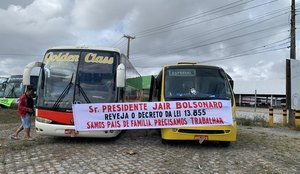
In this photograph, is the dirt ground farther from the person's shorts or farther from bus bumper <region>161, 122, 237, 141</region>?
the person's shorts

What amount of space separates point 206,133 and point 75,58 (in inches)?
183

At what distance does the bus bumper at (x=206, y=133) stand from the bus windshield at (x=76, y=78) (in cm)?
225

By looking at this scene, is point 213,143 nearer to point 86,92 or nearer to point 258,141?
point 258,141

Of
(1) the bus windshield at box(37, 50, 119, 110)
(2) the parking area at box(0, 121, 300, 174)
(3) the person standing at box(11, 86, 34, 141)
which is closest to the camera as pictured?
(2) the parking area at box(0, 121, 300, 174)

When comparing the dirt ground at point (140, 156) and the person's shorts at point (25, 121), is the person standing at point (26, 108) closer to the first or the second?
the person's shorts at point (25, 121)

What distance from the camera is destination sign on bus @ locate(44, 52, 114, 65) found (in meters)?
10.7

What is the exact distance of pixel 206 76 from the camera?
10.7 metres

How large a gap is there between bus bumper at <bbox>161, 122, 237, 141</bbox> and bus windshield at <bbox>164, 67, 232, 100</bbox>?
0.96 metres

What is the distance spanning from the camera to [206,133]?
385 inches

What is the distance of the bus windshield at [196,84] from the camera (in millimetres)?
10359

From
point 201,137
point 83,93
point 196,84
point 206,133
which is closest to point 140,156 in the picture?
point 201,137

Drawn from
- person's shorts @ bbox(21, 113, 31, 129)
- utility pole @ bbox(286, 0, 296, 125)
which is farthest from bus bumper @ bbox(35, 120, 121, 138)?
utility pole @ bbox(286, 0, 296, 125)

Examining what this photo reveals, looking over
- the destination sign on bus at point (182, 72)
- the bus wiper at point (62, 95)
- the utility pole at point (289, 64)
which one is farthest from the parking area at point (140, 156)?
the utility pole at point (289, 64)

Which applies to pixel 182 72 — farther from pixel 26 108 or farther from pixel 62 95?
pixel 26 108
